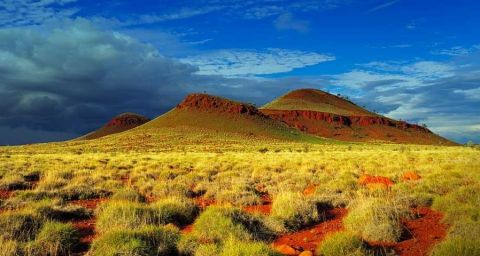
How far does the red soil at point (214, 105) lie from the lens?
5344 inches

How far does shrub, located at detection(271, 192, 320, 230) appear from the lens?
10434 mm

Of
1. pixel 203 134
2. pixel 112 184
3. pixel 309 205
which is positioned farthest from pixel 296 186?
pixel 203 134

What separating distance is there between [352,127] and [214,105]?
50.5m

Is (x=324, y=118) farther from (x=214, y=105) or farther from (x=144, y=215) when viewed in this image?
(x=144, y=215)

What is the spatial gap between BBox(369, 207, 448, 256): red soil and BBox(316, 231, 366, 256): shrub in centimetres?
53

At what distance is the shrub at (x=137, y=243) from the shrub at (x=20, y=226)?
1.83m

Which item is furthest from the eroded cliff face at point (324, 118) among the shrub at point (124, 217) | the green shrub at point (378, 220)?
the shrub at point (124, 217)

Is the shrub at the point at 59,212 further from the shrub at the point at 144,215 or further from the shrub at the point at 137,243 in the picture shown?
the shrub at the point at 137,243

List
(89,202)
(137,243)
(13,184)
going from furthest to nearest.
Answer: (13,184) < (89,202) < (137,243)

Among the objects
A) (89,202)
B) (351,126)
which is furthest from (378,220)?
(351,126)

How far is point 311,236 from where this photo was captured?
372 inches

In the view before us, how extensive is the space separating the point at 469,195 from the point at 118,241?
9.40 metres

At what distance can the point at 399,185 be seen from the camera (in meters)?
15.6

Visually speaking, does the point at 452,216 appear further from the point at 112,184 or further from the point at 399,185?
the point at 112,184
